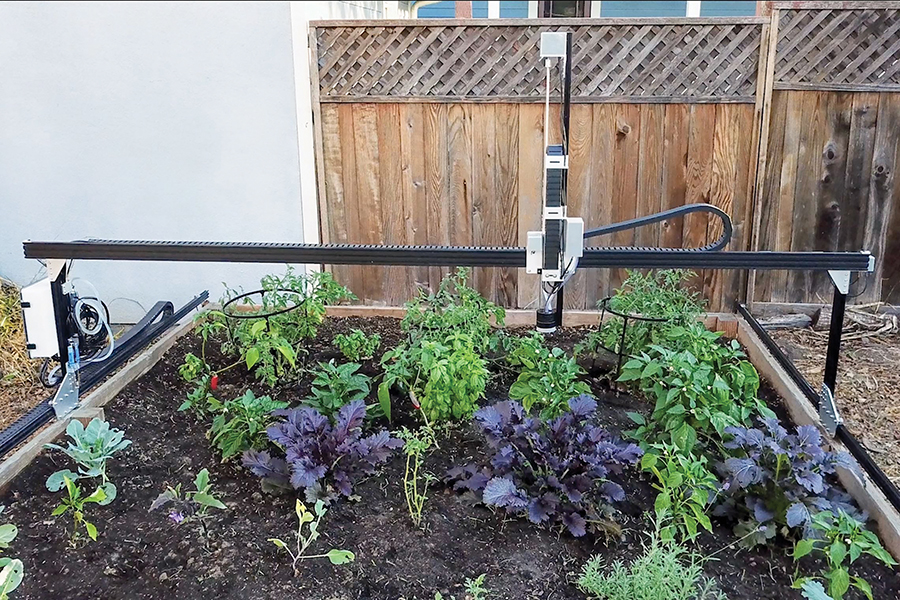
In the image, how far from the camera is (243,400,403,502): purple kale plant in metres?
2.19

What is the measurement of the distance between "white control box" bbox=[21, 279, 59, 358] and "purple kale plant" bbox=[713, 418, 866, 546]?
226 cm

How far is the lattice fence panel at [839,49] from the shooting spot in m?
3.75

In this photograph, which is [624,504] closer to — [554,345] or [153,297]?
[554,345]

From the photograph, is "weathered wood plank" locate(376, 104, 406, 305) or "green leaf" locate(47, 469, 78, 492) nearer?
"green leaf" locate(47, 469, 78, 492)

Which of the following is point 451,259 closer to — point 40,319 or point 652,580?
point 652,580

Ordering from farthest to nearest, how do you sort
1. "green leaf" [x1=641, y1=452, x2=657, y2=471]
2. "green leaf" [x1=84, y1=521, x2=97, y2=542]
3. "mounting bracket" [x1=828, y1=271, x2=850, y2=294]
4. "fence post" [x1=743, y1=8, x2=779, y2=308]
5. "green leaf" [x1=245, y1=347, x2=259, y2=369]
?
"fence post" [x1=743, y1=8, x2=779, y2=308], "green leaf" [x1=245, y1=347, x2=259, y2=369], "mounting bracket" [x1=828, y1=271, x2=850, y2=294], "green leaf" [x1=641, y1=452, x2=657, y2=471], "green leaf" [x1=84, y1=521, x2=97, y2=542]

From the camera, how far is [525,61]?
12.7 ft

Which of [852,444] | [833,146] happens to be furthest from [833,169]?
[852,444]

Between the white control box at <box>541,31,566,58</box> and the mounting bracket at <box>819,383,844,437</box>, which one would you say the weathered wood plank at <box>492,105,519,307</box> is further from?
the mounting bracket at <box>819,383,844,437</box>

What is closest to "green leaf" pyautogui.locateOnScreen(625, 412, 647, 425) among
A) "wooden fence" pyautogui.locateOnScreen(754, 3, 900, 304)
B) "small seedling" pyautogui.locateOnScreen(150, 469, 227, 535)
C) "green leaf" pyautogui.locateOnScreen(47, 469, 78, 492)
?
"small seedling" pyautogui.locateOnScreen(150, 469, 227, 535)

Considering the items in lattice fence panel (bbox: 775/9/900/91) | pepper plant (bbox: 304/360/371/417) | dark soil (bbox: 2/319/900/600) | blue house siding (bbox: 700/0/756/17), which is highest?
blue house siding (bbox: 700/0/756/17)

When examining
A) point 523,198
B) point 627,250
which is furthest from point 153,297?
point 627,250

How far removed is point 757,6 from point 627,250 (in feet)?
23.4

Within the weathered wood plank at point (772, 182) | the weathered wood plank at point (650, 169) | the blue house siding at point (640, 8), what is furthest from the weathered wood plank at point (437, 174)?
the blue house siding at point (640, 8)
